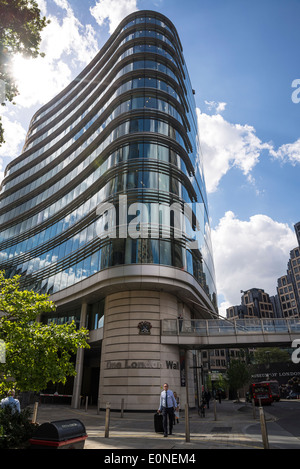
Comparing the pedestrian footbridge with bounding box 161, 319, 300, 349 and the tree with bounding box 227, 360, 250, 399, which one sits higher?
the pedestrian footbridge with bounding box 161, 319, 300, 349

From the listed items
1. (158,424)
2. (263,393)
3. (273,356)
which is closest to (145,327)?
(158,424)

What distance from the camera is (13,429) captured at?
7254 millimetres

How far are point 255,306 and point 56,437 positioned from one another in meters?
138

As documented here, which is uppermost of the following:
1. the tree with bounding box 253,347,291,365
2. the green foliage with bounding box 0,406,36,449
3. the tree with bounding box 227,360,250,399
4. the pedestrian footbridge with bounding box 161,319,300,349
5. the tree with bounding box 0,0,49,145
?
the tree with bounding box 0,0,49,145

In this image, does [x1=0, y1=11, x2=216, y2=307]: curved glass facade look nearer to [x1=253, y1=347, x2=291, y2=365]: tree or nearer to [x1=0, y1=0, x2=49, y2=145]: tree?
[x1=0, y1=0, x2=49, y2=145]: tree

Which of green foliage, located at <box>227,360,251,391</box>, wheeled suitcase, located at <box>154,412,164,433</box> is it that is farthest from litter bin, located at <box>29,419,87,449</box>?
green foliage, located at <box>227,360,251,391</box>

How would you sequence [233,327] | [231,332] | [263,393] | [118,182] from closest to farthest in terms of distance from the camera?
[231,332] < [233,327] < [118,182] < [263,393]

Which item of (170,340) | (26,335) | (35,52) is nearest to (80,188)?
(170,340)

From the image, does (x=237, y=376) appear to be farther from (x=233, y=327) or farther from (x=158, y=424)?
(x=158, y=424)

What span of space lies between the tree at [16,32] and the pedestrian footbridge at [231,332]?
63.1 feet

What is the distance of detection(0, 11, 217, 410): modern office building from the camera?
23156 millimetres

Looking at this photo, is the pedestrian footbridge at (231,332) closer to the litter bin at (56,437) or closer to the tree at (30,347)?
the tree at (30,347)

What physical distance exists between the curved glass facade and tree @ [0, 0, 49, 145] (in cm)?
1464

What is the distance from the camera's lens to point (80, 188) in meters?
35.2
